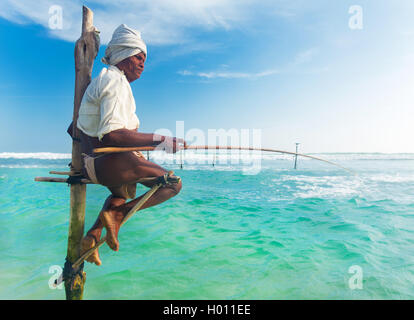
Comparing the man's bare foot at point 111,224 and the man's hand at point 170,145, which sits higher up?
the man's hand at point 170,145

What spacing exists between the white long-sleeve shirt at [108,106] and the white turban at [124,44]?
0.11m

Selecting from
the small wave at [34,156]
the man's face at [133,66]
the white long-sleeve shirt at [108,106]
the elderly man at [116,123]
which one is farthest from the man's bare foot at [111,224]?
the small wave at [34,156]

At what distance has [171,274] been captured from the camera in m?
5.71

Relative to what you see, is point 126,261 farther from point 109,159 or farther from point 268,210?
point 268,210

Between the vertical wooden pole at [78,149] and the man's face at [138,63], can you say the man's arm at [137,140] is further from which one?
the vertical wooden pole at [78,149]

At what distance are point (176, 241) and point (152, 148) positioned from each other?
21.4 ft

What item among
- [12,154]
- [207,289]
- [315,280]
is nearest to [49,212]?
[207,289]

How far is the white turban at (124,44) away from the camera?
210 centimetres

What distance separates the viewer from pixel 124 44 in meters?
2.10

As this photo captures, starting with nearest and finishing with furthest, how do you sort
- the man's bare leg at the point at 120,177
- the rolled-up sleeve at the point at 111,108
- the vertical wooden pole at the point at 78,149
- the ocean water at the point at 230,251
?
the rolled-up sleeve at the point at 111,108, the man's bare leg at the point at 120,177, the vertical wooden pole at the point at 78,149, the ocean water at the point at 230,251

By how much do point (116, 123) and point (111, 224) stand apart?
0.92 meters

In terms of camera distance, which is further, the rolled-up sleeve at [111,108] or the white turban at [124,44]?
the white turban at [124,44]

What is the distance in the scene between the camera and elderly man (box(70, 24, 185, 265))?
6.38 ft

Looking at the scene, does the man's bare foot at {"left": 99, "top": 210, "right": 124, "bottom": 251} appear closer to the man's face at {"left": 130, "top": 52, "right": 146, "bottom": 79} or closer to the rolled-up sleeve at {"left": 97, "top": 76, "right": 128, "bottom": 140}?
the rolled-up sleeve at {"left": 97, "top": 76, "right": 128, "bottom": 140}
